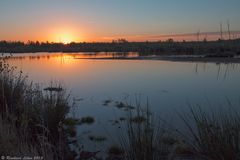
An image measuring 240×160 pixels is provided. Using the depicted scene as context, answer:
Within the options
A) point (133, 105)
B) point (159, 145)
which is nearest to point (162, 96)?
point (133, 105)

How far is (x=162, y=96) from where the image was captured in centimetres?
1328

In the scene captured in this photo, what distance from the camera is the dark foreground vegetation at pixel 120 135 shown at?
4617 mm

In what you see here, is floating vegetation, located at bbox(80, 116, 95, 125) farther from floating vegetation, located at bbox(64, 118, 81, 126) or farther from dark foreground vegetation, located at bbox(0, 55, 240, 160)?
floating vegetation, located at bbox(64, 118, 81, 126)

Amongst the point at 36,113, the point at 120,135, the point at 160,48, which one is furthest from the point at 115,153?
the point at 160,48

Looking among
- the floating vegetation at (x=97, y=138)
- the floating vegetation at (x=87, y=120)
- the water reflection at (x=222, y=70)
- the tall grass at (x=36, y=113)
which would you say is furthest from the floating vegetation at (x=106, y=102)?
the water reflection at (x=222, y=70)

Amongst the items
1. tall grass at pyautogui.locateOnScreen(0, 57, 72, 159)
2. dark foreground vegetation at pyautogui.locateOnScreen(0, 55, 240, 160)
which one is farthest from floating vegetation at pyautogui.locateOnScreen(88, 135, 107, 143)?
tall grass at pyautogui.locateOnScreen(0, 57, 72, 159)

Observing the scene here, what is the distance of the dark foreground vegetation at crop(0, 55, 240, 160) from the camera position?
15.1 ft

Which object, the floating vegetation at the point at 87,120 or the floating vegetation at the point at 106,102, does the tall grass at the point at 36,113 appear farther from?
the floating vegetation at the point at 106,102

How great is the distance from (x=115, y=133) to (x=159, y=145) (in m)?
3.75

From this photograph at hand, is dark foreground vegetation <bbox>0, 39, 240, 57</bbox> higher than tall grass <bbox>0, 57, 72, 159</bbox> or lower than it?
higher

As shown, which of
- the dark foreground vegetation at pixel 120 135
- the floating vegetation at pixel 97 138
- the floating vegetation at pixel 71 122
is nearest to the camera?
the dark foreground vegetation at pixel 120 135

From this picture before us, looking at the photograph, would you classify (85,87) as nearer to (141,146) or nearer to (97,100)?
(97,100)

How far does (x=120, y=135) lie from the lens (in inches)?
306

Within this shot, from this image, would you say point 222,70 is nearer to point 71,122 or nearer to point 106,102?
point 106,102
